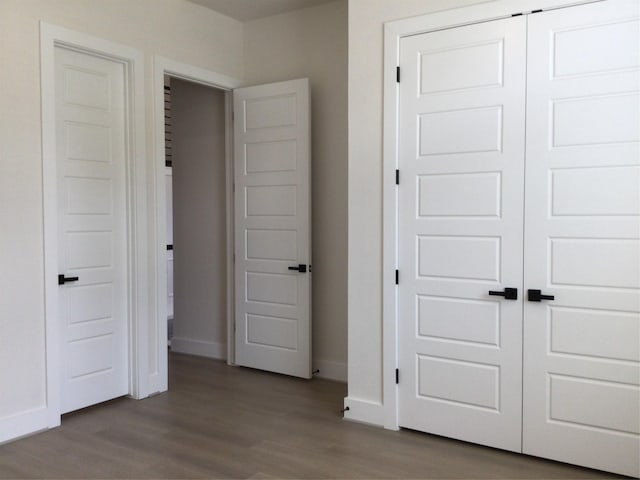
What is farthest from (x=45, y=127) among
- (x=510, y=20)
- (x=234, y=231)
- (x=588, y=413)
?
(x=588, y=413)

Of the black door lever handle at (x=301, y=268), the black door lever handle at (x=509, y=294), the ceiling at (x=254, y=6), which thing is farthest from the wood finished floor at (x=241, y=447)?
the ceiling at (x=254, y=6)

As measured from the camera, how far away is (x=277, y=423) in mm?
3668

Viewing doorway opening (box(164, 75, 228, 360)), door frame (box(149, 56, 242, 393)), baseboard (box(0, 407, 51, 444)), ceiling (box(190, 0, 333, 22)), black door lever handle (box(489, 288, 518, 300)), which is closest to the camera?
black door lever handle (box(489, 288, 518, 300))

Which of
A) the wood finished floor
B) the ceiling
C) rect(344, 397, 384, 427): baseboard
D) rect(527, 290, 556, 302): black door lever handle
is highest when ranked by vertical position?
the ceiling

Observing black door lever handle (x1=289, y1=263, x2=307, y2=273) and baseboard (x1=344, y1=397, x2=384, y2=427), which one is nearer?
baseboard (x1=344, y1=397, x2=384, y2=427)

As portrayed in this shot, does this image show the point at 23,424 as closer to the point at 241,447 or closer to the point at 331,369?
the point at 241,447

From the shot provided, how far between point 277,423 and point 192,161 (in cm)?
284

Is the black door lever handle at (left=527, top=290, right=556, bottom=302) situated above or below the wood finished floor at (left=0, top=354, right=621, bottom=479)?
above

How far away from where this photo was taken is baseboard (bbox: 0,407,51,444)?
3.31 m

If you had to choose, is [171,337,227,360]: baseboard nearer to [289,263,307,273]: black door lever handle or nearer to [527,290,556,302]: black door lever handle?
[289,263,307,273]: black door lever handle

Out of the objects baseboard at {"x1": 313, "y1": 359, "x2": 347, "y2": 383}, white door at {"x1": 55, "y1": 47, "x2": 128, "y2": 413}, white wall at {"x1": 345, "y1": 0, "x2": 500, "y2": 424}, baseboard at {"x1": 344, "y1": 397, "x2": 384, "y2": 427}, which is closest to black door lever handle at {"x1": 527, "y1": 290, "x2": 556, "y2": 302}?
white wall at {"x1": 345, "y1": 0, "x2": 500, "y2": 424}

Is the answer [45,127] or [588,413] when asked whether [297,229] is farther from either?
[588,413]

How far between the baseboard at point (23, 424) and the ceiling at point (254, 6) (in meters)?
3.28

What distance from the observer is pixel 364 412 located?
3.66m
